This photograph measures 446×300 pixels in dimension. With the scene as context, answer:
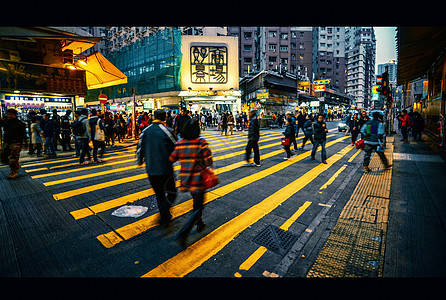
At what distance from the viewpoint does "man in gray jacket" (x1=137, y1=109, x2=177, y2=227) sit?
3641 millimetres

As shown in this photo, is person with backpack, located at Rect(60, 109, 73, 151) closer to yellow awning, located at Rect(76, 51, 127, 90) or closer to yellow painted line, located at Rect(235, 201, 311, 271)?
yellow awning, located at Rect(76, 51, 127, 90)

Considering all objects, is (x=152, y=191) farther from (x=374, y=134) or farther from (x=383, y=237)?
(x=374, y=134)

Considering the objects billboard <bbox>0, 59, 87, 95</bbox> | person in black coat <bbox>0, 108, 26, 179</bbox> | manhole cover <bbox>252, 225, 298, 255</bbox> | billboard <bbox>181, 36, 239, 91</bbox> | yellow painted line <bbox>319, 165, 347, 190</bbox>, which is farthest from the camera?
billboard <bbox>181, 36, 239, 91</bbox>

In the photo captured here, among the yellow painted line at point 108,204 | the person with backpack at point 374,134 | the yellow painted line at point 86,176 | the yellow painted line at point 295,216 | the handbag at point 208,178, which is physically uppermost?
the person with backpack at point 374,134

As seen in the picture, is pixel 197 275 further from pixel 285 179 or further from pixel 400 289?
pixel 285 179

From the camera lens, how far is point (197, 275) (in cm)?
269

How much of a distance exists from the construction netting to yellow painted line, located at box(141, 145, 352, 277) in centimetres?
3108

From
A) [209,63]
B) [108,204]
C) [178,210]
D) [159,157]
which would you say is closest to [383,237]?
[178,210]

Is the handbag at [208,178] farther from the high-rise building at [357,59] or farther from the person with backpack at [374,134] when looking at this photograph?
the high-rise building at [357,59]

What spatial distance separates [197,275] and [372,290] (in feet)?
6.62

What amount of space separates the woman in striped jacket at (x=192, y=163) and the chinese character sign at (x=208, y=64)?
3093 centimetres

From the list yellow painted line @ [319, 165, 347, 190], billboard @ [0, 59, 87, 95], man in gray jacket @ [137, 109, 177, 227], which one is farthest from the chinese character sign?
man in gray jacket @ [137, 109, 177, 227]

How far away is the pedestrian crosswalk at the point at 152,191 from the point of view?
10.8 ft

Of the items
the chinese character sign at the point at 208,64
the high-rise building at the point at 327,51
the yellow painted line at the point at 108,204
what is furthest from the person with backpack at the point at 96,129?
the high-rise building at the point at 327,51
